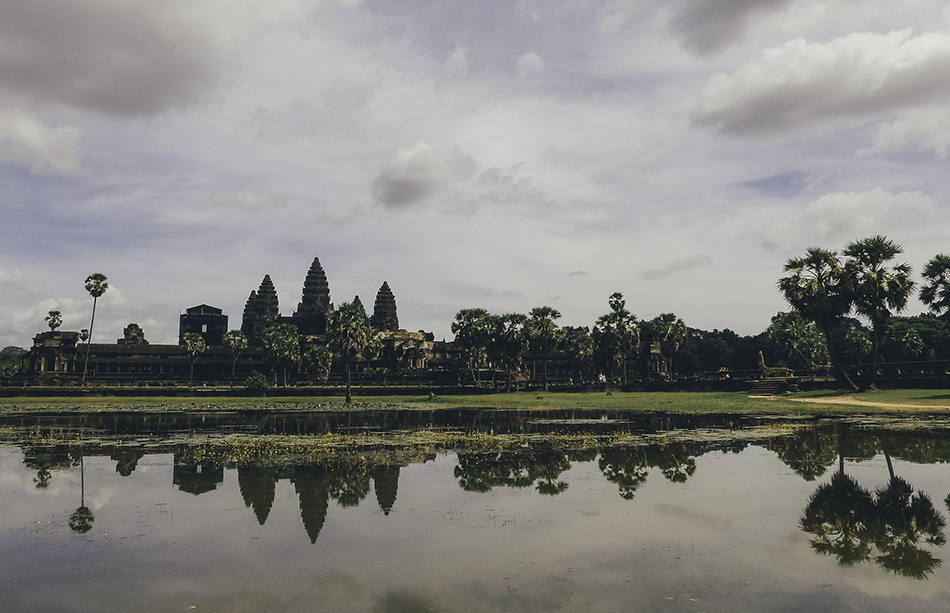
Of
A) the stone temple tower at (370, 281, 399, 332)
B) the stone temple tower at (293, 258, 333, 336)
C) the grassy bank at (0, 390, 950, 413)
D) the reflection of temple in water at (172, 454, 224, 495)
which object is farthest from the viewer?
the stone temple tower at (370, 281, 399, 332)

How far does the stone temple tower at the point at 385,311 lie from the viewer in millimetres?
170375

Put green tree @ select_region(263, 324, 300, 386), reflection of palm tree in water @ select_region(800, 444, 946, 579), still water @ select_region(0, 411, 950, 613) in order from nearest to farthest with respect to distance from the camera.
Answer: still water @ select_region(0, 411, 950, 613)
reflection of palm tree in water @ select_region(800, 444, 946, 579)
green tree @ select_region(263, 324, 300, 386)

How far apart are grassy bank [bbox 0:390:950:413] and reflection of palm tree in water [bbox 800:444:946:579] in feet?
90.0

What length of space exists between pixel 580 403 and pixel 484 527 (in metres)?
42.5

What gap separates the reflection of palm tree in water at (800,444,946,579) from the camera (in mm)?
9947

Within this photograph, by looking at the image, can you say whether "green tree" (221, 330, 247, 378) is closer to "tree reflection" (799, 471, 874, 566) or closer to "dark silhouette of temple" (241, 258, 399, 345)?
"dark silhouette of temple" (241, 258, 399, 345)

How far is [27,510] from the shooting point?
14359mm

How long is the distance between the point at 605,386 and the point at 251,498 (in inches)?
2523

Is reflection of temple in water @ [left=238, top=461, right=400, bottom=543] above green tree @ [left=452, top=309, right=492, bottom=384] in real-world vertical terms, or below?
below

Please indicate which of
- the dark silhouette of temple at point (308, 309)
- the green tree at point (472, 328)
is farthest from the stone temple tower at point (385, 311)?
the green tree at point (472, 328)

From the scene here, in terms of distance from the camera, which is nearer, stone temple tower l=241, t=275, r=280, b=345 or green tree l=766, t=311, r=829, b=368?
green tree l=766, t=311, r=829, b=368

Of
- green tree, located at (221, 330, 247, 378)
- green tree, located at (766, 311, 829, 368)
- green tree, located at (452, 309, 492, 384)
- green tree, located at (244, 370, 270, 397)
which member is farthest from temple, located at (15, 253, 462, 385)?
green tree, located at (766, 311, 829, 368)

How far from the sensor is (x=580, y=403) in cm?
5397

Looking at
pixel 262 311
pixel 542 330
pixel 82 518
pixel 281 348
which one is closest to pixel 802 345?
pixel 542 330
